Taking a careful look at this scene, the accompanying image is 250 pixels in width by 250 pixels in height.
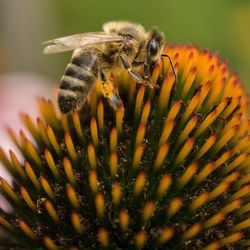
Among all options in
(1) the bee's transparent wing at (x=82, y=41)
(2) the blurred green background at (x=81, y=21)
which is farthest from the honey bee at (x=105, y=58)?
(2) the blurred green background at (x=81, y=21)

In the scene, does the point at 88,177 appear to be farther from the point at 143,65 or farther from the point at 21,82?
the point at 21,82


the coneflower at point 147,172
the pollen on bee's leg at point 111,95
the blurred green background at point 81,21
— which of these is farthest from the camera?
the blurred green background at point 81,21

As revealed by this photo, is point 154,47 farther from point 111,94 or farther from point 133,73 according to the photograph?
point 111,94

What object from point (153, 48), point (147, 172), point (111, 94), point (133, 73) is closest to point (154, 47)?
point (153, 48)

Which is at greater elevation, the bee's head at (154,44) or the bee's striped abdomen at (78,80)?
the bee's head at (154,44)

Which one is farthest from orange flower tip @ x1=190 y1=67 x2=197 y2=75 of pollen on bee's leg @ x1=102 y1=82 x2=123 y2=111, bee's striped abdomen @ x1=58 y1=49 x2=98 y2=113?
bee's striped abdomen @ x1=58 y1=49 x2=98 y2=113

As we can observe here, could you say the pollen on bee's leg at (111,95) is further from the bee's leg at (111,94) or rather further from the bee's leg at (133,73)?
the bee's leg at (133,73)

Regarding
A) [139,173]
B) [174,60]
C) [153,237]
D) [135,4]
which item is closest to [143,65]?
[174,60]
